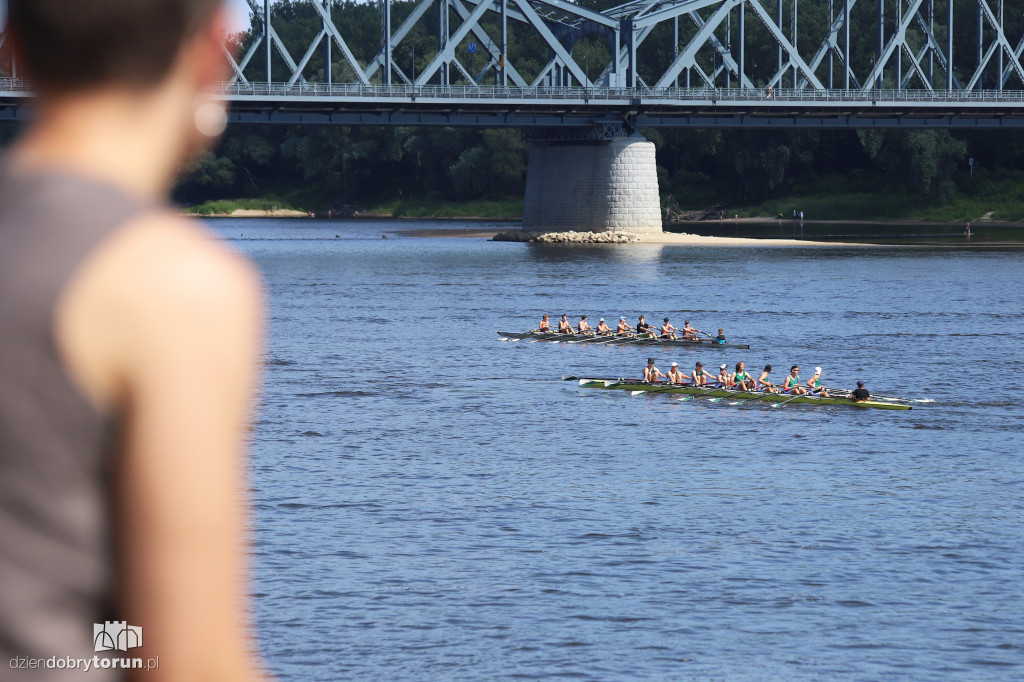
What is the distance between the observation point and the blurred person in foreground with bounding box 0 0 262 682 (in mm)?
1612

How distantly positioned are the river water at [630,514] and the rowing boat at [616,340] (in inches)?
23.3

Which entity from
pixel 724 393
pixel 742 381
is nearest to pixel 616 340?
pixel 724 393

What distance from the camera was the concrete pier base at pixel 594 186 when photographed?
4409 inches

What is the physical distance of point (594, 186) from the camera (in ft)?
373

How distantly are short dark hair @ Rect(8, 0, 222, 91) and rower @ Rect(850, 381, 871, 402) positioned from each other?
36850mm

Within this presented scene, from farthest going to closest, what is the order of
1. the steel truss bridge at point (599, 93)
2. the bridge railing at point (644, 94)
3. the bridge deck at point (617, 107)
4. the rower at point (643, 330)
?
the bridge railing at point (644, 94) < the steel truss bridge at point (599, 93) < the bridge deck at point (617, 107) < the rower at point (643, 330)

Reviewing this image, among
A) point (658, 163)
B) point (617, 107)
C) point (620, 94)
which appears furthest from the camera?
point (658, 163)

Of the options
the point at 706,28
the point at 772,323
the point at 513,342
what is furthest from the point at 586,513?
the point at 706,28

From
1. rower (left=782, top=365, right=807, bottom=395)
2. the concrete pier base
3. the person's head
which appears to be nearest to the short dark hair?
the person's head

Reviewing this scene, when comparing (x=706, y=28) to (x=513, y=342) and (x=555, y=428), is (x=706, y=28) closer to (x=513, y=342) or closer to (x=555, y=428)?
(x=513, y=342)

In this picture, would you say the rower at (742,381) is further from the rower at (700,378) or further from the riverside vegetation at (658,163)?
the riverside vegetation at (658,163)

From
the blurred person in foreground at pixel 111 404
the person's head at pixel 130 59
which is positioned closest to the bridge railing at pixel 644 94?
the person's head at pixel 130 59

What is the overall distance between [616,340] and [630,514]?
2748 cm

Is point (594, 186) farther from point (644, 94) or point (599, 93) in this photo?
point (644, 94)
